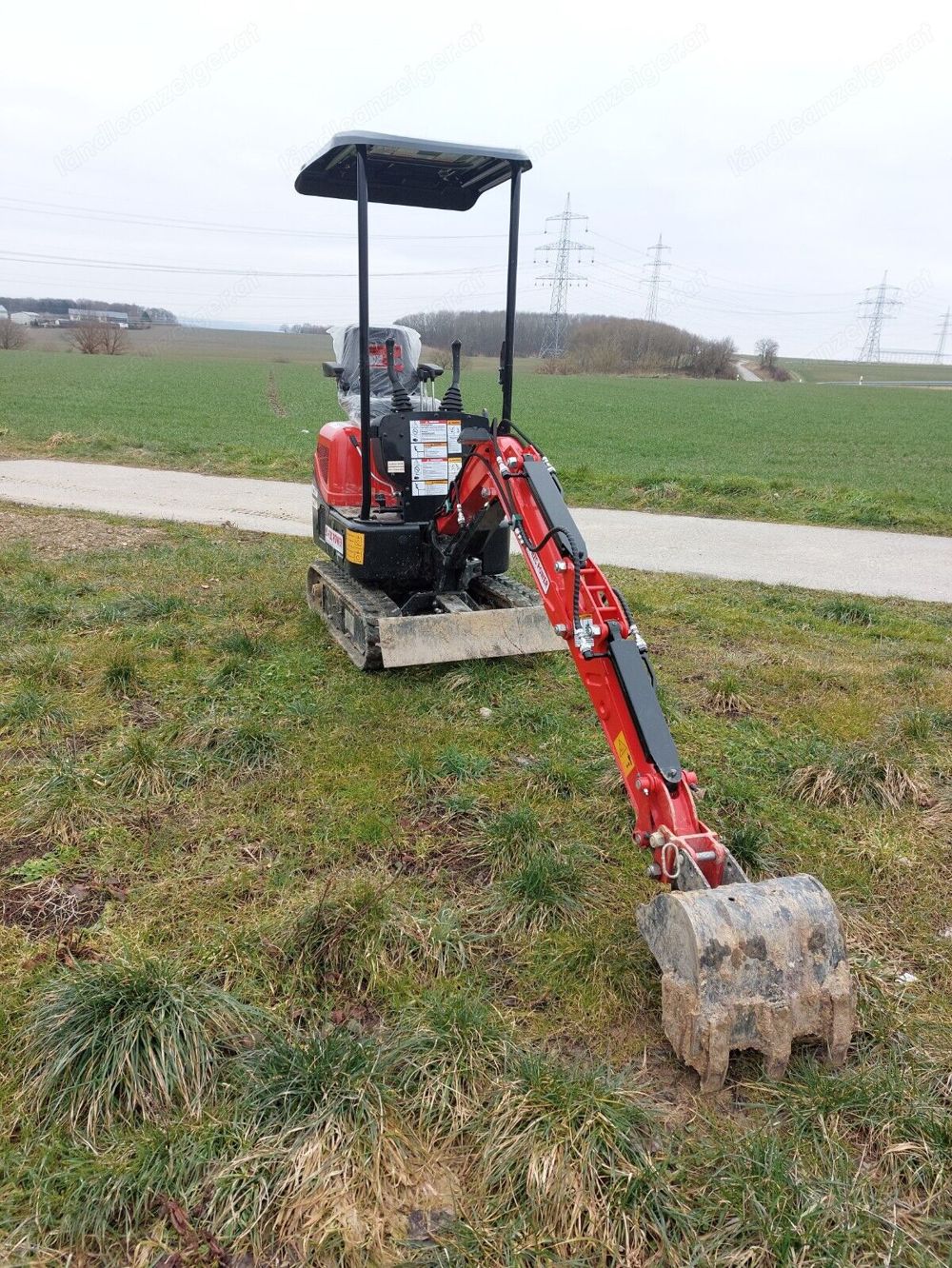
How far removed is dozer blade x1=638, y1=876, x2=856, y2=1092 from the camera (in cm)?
260

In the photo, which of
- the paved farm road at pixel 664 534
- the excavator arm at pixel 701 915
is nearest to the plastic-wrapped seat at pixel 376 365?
the excavator arm at pixel 701 915

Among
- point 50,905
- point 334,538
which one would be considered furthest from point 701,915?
point 334,538

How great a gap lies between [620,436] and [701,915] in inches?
853

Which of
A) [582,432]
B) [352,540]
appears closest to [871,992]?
[352,540]

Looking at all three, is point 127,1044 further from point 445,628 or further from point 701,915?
point 445,628

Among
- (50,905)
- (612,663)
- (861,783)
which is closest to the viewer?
(612,663)

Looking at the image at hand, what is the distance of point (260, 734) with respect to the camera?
4.72 meters

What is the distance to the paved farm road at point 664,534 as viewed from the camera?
8.73 metres

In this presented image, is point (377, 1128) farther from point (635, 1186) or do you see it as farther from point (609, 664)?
point (609, 664)

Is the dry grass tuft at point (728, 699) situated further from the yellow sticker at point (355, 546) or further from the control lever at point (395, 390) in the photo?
the control lever at point (395, 390)

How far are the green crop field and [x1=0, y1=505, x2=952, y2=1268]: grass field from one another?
6.77 m

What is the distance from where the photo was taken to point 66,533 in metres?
9.57

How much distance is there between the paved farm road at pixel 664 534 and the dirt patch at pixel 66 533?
0.69 metres

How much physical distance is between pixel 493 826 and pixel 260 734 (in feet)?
4.84
